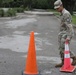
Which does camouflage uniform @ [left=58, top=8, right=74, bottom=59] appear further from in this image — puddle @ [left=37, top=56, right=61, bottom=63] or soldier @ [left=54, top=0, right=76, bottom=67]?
puddle @ [left=37, top=56, right=61, bottom=63]

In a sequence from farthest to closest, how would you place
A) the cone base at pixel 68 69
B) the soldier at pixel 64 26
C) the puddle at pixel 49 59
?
Answer: the puddle at pixel 49 59 → the soldier at pixel 64 26 → the cone base at pixel 68 69

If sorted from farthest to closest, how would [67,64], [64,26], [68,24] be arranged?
[64,26], [68,24], [67,64]

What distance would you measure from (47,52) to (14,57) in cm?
165

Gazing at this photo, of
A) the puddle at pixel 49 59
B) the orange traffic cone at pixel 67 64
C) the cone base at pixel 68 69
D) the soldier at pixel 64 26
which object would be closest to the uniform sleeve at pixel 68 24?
the soldier at pixel 64 26

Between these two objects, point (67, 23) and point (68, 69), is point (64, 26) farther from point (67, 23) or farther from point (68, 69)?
point (68, 69)

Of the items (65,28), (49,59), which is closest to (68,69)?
(65,28)

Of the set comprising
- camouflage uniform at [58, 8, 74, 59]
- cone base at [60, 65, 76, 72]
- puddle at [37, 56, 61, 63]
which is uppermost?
camouflage uniform at [58, 8, 74, 59]

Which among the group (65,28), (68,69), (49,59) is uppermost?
(65,28)

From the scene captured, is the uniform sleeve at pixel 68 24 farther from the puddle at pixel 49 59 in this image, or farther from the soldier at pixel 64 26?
the puddle at pixel 49 59

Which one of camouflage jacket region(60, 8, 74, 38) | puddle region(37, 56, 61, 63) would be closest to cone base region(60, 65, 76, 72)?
camouflage jacket region(60, 8, 74, 38)

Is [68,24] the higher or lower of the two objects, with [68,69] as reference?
higher

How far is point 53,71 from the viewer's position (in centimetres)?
824

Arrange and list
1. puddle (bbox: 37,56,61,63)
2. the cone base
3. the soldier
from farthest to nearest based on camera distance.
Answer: puddle (bbox: 37,56,61,63) < the soldier < the cone base

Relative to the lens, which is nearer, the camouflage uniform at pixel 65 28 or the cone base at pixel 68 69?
the cone base at pixel 68 69
